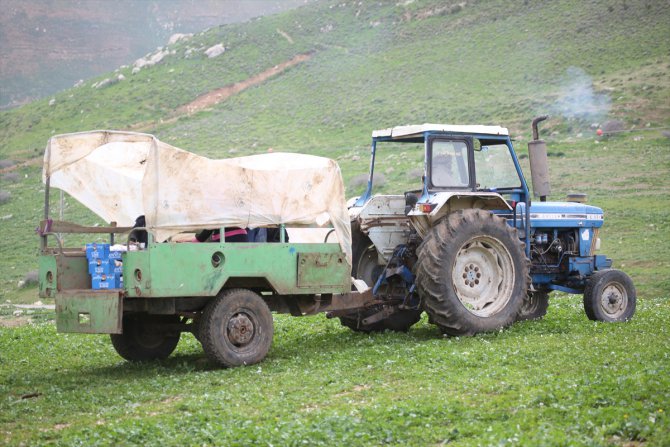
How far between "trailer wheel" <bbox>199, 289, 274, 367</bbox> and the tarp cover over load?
90 cm

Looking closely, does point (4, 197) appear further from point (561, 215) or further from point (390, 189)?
point (561, 215)

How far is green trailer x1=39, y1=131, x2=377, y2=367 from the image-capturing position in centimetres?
1070

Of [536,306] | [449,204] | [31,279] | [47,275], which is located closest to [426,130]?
[449,204]

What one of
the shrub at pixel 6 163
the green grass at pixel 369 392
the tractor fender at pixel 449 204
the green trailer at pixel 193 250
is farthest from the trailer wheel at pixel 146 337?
the shrub at pixel 6 163

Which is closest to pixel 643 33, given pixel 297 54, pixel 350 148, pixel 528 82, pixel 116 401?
pixel 528 82

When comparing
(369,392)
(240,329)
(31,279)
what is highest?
(31,279)

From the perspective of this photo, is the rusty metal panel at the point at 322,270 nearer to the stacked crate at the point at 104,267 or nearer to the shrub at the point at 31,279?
the stacked crate at the point at 104,267

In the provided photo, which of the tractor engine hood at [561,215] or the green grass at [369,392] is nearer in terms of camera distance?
the green grass at [369,392]

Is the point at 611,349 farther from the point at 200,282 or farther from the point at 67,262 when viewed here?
the point at 67,262

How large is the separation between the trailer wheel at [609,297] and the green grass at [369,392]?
0.55m

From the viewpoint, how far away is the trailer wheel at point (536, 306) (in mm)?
14790

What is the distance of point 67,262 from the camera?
37.2 feet

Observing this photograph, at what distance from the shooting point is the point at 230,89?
65.3 m

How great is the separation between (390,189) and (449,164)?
21758mm
